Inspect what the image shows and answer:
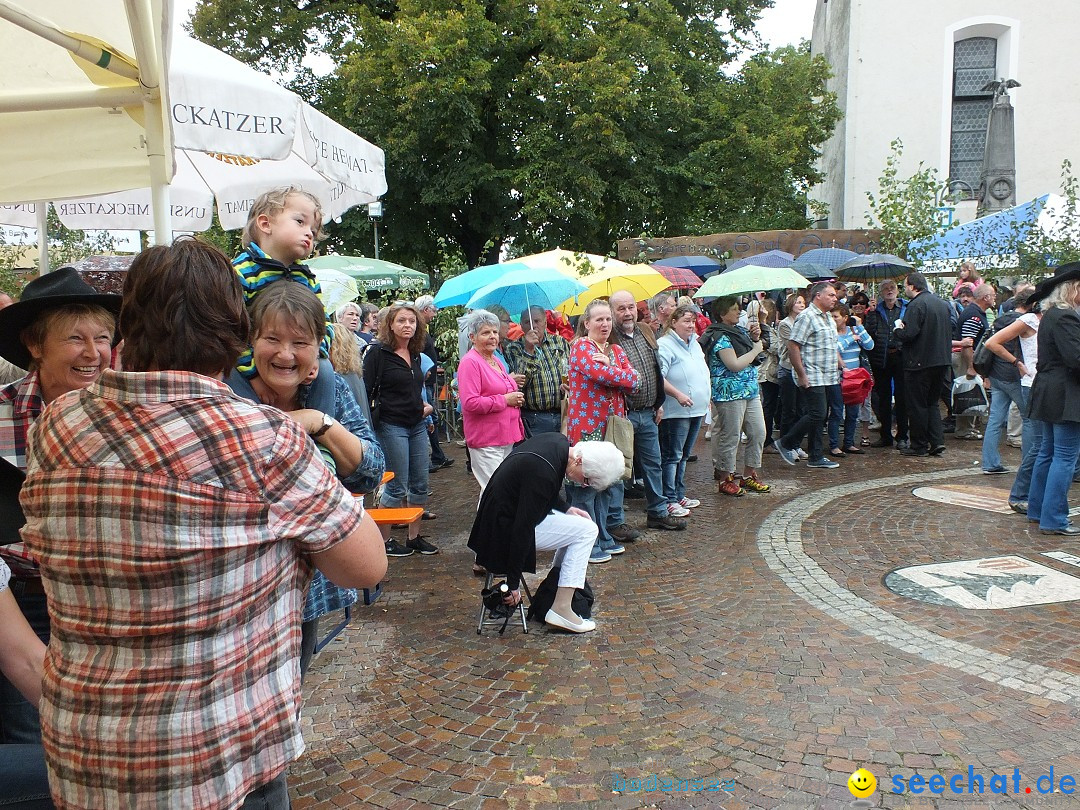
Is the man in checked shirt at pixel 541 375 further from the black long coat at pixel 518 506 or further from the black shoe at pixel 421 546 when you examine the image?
the black long coat at pixel 518 506

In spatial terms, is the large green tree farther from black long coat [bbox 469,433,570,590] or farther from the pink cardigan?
black long coat [bbox 469,433,570,590]

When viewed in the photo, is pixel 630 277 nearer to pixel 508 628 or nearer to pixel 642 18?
pixel 508 628

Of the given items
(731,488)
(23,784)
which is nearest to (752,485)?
(731,488)

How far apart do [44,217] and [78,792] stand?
5.04 metres

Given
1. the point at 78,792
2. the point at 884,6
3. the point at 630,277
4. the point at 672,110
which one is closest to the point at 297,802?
the point at 78,792

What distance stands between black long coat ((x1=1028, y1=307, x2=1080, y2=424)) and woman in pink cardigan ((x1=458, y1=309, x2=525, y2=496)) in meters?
4.03

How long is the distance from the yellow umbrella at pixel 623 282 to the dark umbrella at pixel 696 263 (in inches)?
239

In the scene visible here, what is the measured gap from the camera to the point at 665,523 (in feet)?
22.0

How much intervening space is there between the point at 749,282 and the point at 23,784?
25.3ft

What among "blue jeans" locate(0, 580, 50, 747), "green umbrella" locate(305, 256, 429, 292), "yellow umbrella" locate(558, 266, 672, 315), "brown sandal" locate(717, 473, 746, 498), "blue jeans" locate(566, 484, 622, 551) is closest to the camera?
"blue jeans" locate(0, 580, 50, 747)

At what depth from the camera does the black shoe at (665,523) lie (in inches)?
263

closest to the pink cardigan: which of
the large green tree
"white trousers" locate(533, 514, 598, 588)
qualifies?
"white trousers" locate(533, 514, 598, 588)

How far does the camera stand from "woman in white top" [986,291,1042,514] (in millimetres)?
6609

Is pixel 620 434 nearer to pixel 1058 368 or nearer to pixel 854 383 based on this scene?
pixel 1058 368
